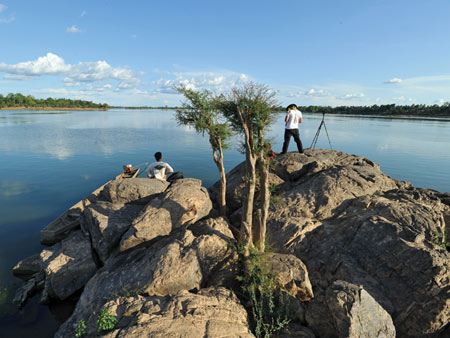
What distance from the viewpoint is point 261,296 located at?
7.36 meters

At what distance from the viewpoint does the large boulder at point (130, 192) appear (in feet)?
46.2

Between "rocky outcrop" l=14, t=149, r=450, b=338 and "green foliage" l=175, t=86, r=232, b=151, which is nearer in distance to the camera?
"rocky outcrop" l=14, t=149, r=450, b=338

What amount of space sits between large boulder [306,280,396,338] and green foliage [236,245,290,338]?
1.35 meters

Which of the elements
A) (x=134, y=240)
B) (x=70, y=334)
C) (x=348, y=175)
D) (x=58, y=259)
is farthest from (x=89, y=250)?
(x=348, y=175)

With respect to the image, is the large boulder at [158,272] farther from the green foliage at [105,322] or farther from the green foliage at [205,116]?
the green foliage at [205,116]

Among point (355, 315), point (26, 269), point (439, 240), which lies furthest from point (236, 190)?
point (26, 269)

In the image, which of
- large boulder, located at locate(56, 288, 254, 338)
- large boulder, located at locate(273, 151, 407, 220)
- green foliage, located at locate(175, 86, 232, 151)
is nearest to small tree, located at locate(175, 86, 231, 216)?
green foliage, located at locate(175, 86, 232, 151)

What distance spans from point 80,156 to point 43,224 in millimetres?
22499

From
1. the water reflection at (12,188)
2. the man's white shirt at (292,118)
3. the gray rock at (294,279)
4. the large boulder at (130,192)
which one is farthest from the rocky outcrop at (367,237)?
the water reflection at (12,188)

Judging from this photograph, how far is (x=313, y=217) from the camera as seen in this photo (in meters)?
12.2

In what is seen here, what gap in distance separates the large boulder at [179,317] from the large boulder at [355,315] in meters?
2.36

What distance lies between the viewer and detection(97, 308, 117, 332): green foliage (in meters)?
5.83

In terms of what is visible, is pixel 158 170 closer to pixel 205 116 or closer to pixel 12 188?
pixel 205 116

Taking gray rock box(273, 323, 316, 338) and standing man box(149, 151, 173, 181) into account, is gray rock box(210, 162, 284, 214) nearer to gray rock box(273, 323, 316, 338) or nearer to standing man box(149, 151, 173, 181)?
standing man box(149, 151, 173, 181)
